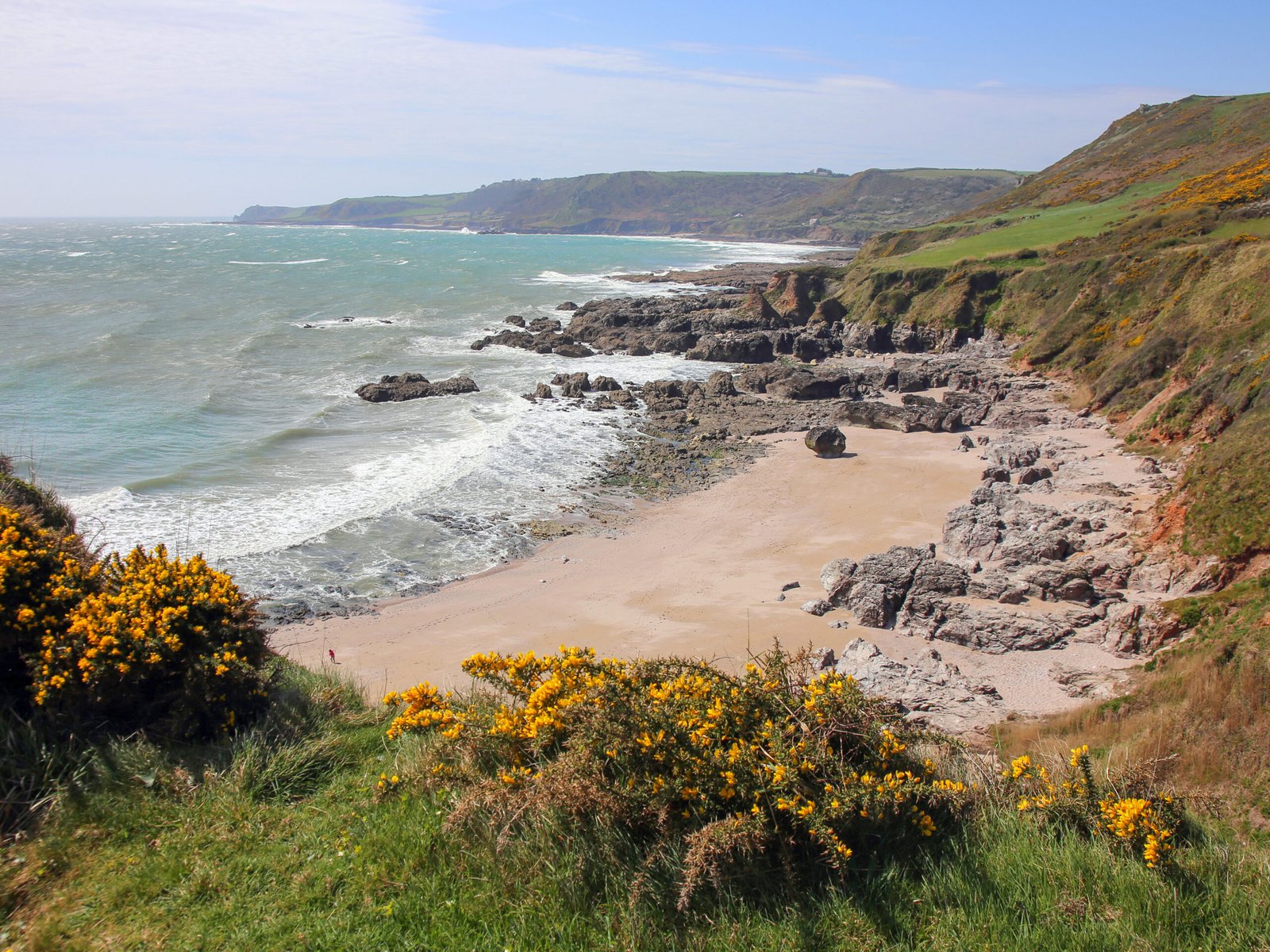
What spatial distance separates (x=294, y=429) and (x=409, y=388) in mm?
7012

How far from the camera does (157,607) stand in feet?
19.6

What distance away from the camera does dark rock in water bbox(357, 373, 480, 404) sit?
109 feet

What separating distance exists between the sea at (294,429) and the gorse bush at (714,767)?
472 centimetres

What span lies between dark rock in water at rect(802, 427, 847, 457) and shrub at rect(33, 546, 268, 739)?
20744mm

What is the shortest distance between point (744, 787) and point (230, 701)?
4.05 m

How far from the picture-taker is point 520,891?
448 centimetres

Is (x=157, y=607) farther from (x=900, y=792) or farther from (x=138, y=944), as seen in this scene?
(x=900, y=792)

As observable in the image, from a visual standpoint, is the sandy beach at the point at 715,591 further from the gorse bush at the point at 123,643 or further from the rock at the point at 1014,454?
the gorse bush at the point at 123,643

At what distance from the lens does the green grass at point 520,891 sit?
13.6ft

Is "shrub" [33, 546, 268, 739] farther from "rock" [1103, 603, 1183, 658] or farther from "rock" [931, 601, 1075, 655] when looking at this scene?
"rock" [1103, 603, 1183, 658]

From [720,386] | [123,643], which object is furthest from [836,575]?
[720,386]

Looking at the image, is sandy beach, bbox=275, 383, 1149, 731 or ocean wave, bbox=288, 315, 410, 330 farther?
ocean wave, bbox=288, 315, 410, 330

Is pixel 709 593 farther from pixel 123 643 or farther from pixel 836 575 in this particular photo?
pixel 123 643

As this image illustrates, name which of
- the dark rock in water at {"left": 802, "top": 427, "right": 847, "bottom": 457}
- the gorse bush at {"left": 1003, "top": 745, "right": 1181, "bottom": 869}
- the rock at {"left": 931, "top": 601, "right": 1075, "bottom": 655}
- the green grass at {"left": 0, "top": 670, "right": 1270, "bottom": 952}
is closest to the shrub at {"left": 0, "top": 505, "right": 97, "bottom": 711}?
the green grass at {"left": 0, "top": 670, "right": 1270, "bottom": 952}
